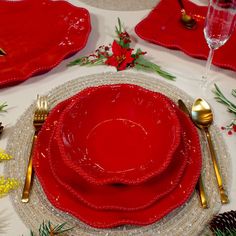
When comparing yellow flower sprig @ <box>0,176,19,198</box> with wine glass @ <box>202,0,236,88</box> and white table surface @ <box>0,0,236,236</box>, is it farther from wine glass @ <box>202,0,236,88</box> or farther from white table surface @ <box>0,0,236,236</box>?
wine glass @ <box>202,0,236,88</box>

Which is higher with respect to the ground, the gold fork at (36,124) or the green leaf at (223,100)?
the green leaf at (223,100)

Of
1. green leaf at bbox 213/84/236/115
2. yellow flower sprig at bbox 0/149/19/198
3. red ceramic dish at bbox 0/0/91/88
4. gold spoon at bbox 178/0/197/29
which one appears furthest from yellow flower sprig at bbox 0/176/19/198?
gold spoon at bbox 178/0/197/29

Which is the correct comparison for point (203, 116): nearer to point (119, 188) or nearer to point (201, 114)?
point (201, 114)

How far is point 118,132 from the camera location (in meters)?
0.76

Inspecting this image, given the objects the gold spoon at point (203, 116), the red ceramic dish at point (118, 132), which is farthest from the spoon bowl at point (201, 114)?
the red ceramic dish at point (118, 132)

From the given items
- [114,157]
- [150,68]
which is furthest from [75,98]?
[150,68]

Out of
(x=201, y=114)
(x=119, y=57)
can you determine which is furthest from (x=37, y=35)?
(x=201, y=114)

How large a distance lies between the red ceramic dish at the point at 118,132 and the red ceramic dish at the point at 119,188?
0.7 inches

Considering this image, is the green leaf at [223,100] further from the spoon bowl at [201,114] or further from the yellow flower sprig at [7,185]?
the yellow flower sprig at [7,185]

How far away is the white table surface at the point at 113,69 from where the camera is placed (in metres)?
0.82

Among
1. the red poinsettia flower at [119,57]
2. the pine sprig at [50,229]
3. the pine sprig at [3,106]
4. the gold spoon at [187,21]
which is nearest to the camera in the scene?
the pine sprig at [50,229]

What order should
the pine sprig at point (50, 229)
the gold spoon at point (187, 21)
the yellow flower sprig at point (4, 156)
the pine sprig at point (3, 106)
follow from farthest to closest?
the gold spoon at point (187, 21), the pine sprig at point (3, 106), the yellow flower sprig at point (4, 156), the pine sprig at point (50, 229)

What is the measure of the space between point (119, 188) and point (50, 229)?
13 cm

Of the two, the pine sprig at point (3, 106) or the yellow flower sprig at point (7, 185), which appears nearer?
the yellow flower sprig at point (7, 185)
